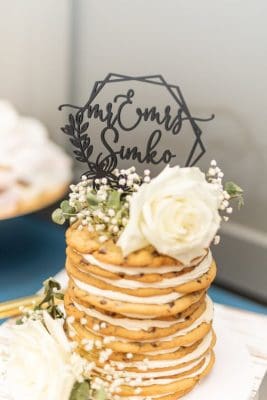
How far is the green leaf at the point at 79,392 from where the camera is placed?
807 millimetres

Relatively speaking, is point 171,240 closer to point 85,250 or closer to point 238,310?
point 85,250

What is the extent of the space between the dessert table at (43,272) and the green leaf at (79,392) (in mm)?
326

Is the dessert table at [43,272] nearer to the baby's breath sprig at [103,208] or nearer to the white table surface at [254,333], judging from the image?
the white table surface at [254,333]

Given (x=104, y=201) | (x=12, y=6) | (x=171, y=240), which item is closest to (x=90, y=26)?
(x=12, y=6)

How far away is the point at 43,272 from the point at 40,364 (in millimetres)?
596

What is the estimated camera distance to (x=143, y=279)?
0.79m

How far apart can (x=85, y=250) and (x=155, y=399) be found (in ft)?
0.73

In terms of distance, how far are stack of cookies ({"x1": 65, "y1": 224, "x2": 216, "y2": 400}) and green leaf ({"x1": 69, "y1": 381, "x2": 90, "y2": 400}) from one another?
0.02m

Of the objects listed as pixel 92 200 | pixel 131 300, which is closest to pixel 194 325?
pixel 131 300

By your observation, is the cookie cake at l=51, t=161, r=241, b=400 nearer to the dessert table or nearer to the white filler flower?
the white filler flower

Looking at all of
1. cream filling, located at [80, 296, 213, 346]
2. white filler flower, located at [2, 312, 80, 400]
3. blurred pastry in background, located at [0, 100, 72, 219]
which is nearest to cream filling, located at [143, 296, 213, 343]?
cream filling, located at [80, 296, 213, 346]

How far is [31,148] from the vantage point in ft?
4.68

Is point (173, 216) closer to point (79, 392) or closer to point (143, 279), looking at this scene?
point (143, 279)

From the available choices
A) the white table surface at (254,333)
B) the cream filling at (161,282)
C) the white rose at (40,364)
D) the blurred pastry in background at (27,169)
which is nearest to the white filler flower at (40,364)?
the white rose at (40,364)
